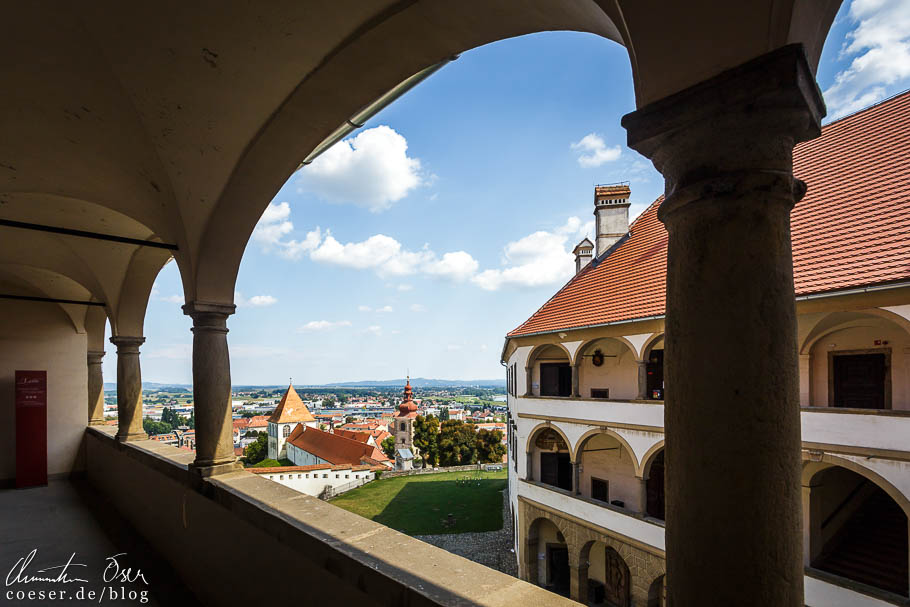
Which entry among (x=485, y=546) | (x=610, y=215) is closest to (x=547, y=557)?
(x=485, y=546)

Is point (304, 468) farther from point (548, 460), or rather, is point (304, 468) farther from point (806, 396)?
point (806, 396)

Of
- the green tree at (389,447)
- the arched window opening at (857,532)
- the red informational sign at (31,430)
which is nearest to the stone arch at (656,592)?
the arched window opening at (857,532)

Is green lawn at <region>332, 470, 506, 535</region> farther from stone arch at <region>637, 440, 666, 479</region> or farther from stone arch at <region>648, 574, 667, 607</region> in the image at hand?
stone arch at <region>637, 440, 666, 479</region>

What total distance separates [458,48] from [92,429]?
10.1 m

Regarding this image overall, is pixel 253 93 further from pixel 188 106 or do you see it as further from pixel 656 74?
pixel 656 74

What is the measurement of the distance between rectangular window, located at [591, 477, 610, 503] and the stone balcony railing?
10144 millimetres

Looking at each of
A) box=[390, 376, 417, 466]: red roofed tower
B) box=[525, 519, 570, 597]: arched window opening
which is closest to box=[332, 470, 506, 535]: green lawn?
box=[525, 519, 570, 597]: arched window opening

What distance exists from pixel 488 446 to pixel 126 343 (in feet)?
129

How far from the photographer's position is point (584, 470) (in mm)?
12836

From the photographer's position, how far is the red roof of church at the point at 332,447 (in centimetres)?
4541

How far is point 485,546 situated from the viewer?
18.5 metres

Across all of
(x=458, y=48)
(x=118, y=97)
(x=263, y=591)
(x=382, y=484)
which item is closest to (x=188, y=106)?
(x=118, y=97)

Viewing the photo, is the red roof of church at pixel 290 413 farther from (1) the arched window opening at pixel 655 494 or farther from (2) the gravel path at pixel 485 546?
(1) the arched window opening at pixel 655 494

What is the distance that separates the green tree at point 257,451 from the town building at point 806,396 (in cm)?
5068
